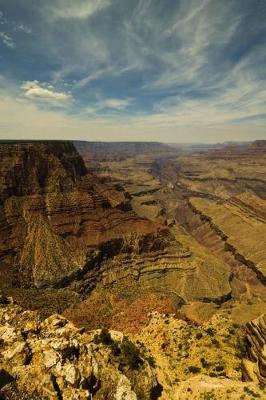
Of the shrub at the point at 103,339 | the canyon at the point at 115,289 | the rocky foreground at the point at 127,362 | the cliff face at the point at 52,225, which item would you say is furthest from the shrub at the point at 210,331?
the cliff face at the point at 52,225

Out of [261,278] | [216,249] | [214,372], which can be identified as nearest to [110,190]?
[216,249]

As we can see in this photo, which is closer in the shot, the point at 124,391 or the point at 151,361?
the point at 124,391

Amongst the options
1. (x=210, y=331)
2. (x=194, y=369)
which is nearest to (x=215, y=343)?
(x=210, y=331)

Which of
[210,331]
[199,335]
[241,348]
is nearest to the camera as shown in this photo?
[241,348]

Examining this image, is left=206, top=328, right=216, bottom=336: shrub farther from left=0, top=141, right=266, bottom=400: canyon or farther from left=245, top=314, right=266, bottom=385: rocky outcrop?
left=245, top=314, right=266, bottom=385: rocky outcrop

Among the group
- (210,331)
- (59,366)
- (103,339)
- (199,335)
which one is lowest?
(210,331)

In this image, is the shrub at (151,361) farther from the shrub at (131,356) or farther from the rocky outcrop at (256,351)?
the rocky outcrop at (256,351)

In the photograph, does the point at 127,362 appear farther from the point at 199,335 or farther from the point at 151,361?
the point at 199,335
